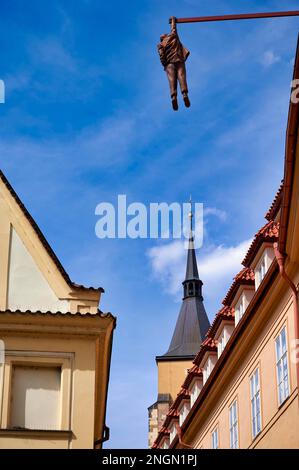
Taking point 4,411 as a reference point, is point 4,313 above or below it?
above

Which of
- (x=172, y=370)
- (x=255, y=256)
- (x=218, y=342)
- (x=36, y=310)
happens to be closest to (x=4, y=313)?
(x=36, y=310)

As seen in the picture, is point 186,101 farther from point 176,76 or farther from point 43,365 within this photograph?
point 43,365

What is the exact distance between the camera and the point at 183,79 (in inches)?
420

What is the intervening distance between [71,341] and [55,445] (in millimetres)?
2253

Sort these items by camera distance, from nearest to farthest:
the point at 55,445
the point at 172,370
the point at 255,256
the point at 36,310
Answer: the point at 55,445 → the point at 36,310 → the point at 255,256 → the point at 172,370

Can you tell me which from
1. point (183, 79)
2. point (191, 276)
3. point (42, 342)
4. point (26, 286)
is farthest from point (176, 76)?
point (191, 276)

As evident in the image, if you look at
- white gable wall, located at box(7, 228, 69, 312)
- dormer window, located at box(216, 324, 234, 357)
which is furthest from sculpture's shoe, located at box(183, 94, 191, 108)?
dormer window, located at box(216, 324, 234, 357)

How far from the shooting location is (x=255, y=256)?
28.0 m

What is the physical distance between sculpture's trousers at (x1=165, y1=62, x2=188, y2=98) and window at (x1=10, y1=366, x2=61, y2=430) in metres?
11.5

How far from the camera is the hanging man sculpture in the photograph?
34.8 feet

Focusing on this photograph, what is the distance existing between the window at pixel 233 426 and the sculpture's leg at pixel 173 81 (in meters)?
20.7

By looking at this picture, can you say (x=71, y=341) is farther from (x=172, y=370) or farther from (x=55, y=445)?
(x=172, y=370)

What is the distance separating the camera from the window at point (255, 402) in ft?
88.4

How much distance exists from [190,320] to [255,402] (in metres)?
67.0
